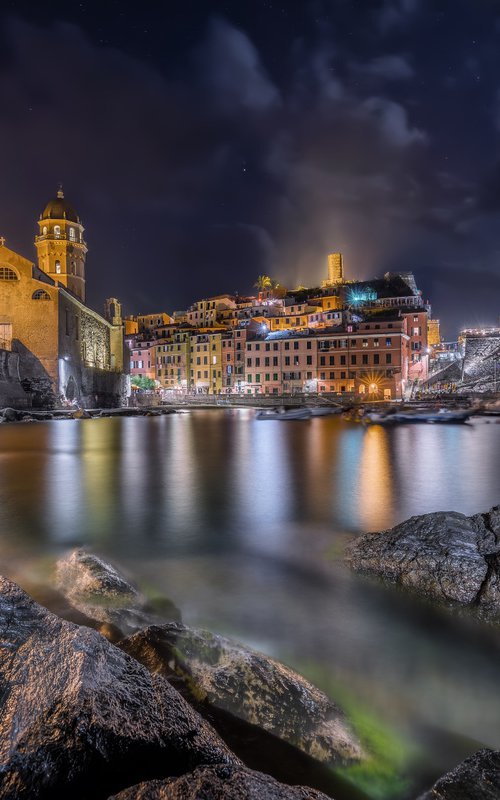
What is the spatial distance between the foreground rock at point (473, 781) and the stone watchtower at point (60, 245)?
244ft

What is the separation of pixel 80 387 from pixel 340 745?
5284cm

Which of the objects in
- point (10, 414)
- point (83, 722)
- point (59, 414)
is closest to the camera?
point (83, 722)

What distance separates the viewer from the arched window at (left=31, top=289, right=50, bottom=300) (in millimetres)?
44844

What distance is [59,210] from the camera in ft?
229

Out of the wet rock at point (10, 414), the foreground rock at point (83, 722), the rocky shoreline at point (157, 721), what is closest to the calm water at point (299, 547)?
the rocky shoreline at point (157, 721)

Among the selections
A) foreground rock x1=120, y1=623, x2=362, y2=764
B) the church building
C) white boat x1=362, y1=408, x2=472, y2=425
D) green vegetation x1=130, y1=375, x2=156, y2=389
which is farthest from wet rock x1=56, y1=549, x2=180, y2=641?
green vegetation x1=130, y1=375, x2=156, y2=389

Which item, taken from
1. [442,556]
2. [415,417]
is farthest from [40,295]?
[442,556]

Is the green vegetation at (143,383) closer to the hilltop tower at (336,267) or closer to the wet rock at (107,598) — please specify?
the hilltop tower at (336,267)

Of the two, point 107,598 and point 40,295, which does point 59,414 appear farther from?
point 107,598

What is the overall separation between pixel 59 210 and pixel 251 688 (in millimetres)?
79931

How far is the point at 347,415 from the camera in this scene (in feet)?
151

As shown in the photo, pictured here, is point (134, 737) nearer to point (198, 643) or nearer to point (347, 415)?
point (198, 643)

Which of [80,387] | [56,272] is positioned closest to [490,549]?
[80,387]

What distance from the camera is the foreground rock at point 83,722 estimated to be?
178 cm
